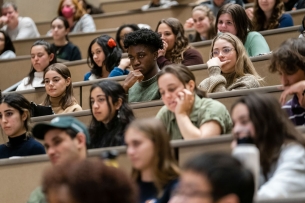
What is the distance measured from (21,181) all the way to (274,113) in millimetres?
1352

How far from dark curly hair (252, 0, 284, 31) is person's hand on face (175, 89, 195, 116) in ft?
6.69

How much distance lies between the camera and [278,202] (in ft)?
6.63

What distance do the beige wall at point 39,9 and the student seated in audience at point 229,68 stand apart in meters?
4.10

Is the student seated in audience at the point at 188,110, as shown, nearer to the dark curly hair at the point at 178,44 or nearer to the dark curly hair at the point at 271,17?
the dark curly hair at the point at 178,44

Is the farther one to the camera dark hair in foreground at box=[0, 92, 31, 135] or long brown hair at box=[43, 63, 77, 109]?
long brown hair at box=[43, 63, 77, 109]

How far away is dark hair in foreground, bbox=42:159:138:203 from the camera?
1.71 m

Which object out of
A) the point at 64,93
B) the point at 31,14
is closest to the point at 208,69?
the point at 64,93

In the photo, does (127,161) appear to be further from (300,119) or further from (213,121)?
(300,119)

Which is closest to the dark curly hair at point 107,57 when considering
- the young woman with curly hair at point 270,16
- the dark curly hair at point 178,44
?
the dark curly hair at point 178,44

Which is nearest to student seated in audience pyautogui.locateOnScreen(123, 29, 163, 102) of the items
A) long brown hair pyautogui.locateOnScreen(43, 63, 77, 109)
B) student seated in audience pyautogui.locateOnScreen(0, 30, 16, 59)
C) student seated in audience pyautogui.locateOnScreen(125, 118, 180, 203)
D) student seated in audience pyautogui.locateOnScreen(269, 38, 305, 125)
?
long brown hair pyautogui.locateOnScreen(43, 63, 77, 109)

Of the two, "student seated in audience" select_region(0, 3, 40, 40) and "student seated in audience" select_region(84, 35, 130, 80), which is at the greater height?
"student seated in audience" select_region(0, 3, 40, 40)

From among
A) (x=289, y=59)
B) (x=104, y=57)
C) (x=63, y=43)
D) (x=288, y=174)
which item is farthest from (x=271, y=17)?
(x=288, y=174)

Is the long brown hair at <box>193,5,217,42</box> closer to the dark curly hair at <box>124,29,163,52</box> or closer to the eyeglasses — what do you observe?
the dark curly hair at <box>124,29,163,52</box>

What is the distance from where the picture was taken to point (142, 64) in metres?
3.87
